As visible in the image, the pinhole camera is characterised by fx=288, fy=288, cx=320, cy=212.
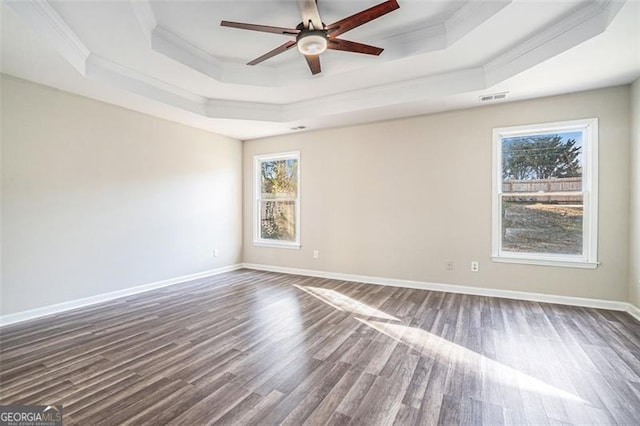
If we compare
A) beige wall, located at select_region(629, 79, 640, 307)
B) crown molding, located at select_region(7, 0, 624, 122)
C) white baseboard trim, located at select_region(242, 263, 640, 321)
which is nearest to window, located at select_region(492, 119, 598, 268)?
beige wall, located at select_region(629, 79, 640, 307)

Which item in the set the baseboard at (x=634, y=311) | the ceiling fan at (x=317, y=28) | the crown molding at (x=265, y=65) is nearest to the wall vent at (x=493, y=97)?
the crown molding at (x=265, y=65)

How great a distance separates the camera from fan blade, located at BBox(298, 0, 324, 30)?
2.14 m

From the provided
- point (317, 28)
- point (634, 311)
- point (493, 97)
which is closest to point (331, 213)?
point (493, 97)

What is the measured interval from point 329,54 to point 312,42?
3.06 feet

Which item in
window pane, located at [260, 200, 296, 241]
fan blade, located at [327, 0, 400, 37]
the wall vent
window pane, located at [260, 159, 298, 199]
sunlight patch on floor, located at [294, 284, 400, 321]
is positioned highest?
fan blade, located at [327, 0, 400, 37]

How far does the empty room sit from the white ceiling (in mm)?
26

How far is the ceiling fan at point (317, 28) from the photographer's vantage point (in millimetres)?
2158

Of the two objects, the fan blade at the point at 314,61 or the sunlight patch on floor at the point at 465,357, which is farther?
the fan blade at the point at 314,61

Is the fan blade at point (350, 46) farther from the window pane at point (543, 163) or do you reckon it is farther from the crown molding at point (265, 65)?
the window pane at point (543, 163)

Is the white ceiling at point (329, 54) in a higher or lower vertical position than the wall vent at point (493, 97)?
higher

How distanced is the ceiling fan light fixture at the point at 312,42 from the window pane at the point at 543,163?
2975 millimetres

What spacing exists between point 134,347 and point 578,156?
5.39 m

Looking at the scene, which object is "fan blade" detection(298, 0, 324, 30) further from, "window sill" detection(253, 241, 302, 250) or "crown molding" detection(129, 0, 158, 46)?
"window sill" detection(253, 241, 302, 250)

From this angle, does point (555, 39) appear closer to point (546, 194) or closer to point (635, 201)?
point (546, 194)
